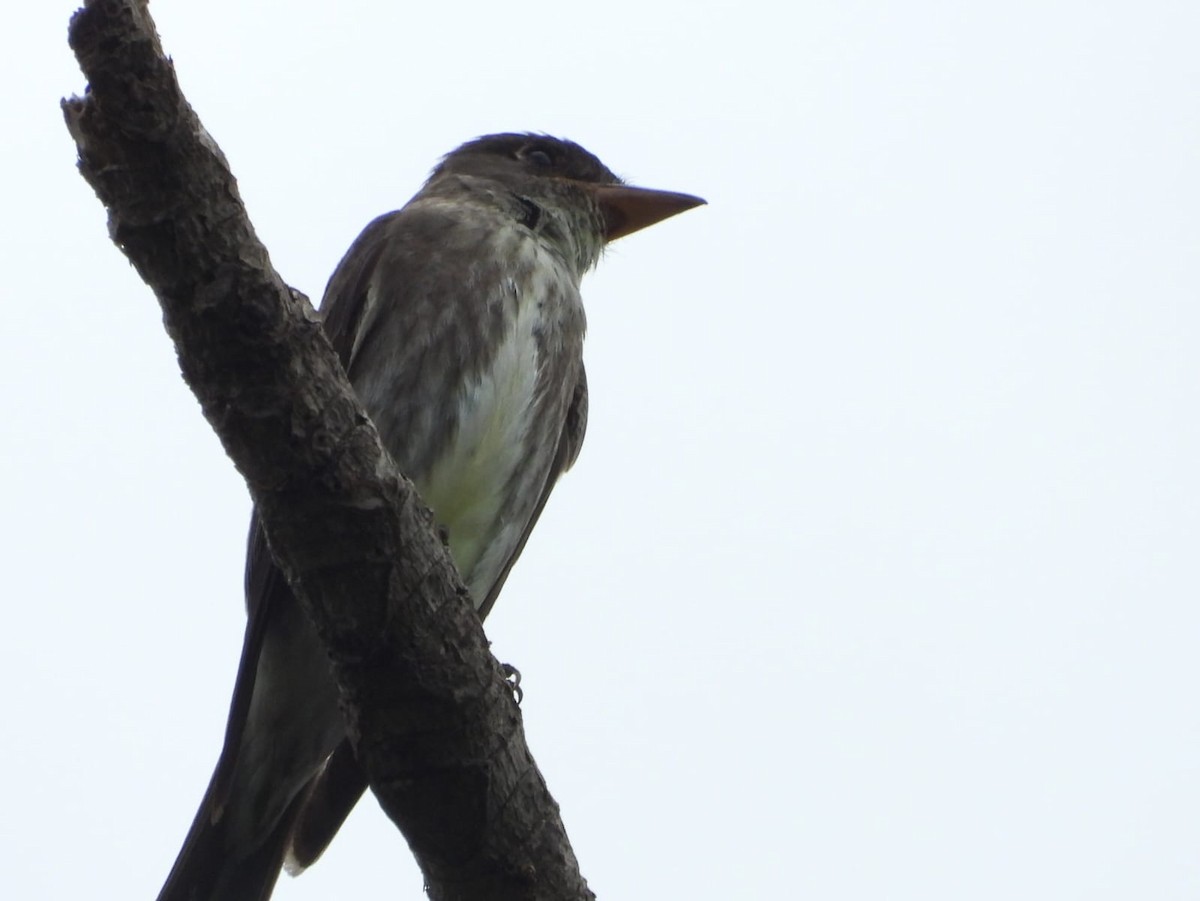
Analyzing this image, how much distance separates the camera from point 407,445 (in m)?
4.89

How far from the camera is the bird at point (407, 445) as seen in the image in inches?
191

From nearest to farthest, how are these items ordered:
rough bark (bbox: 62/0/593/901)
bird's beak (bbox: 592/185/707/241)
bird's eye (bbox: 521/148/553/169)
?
rough bark (bbox: 62/0/593/901) → bird's beak (bbox: 592/185/707/241) → bird's eye (bbox: 521/148/553/169)

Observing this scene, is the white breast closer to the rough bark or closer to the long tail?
the long tail

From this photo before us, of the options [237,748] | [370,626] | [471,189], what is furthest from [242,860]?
[471,189]

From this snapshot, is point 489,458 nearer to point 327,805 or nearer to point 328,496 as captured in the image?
point 327,805

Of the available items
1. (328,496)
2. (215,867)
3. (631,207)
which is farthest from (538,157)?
(328,496)

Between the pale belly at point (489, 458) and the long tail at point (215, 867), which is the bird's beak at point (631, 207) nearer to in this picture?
the pale belly at point (489, 458)

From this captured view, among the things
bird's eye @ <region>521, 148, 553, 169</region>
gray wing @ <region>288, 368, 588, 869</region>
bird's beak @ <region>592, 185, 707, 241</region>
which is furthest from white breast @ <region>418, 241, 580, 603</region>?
bird's eye @ <region>521, 148, 553, 169</region>

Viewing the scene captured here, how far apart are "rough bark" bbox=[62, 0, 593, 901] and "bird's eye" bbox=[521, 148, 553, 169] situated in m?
3.08

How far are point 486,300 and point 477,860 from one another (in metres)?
1.92

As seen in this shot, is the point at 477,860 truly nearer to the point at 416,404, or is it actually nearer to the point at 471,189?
the point at 416,404

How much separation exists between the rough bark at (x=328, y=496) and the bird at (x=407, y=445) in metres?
1.19

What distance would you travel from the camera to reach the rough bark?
291 cm

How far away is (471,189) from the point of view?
19.4 feet
